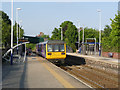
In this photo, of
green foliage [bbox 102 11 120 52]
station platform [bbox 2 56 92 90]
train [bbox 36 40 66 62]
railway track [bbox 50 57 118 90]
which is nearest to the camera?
station platform [bbox 2 56 92 90]

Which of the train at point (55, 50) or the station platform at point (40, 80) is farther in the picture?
the train at point (55, 50)

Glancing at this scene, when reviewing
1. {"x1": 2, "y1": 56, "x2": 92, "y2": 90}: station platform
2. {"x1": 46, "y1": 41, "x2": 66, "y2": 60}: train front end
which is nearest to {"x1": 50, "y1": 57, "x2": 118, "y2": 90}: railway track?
{"x1": 2, "y1": 56, "x2": 92, "y2": 90}: station platform

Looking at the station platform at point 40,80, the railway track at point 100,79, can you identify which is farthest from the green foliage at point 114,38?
the station platform at point 40,80

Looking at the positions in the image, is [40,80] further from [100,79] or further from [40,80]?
[100,79]

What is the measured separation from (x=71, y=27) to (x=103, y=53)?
31313 mm

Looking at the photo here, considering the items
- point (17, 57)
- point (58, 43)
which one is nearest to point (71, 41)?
point (17, 57)

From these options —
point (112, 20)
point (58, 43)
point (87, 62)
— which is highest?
point (112, 20)

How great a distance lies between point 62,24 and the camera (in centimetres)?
9162

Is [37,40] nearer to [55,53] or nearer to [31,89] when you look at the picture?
[55,53]

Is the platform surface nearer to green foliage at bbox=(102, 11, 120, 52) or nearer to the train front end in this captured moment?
the train front end

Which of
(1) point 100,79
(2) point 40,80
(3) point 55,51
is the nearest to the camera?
(2) point 40,80

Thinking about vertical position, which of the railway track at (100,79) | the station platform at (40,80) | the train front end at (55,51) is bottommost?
the railway track at (100,79)

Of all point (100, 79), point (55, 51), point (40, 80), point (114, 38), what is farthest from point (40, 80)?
point (114, 38)

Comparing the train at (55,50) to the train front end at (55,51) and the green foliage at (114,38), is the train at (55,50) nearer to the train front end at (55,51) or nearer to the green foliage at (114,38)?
the train front end at (55,51)
